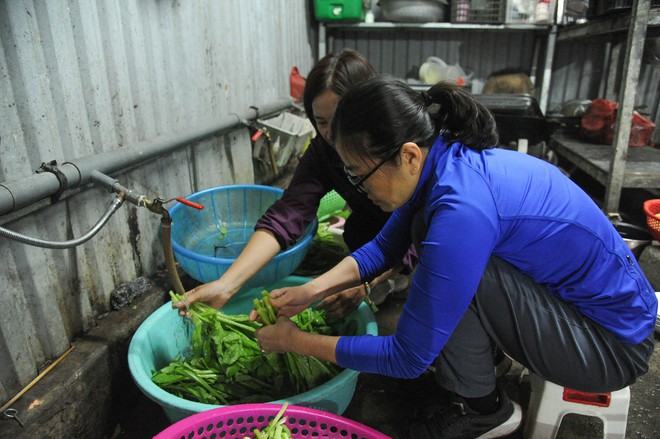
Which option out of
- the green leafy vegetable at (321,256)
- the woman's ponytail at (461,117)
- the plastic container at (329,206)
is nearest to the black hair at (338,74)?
the woman's ponytail at (461,117)

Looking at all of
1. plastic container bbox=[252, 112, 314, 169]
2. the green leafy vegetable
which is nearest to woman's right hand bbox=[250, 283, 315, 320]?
the green leafy vegetable

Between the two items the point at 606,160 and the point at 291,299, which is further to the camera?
the point at 606,160

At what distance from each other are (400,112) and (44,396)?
1545mm

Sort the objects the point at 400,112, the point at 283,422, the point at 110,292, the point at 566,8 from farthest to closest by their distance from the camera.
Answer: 1. the point at 566,8
2. the point at 110,292
3. the point at 283,422
4. the point at 400,112

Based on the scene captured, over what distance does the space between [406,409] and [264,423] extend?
0.83 meters

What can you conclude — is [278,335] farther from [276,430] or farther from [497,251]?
[497,251]

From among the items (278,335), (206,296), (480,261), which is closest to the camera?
(480,261)

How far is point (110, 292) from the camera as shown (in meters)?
2.12

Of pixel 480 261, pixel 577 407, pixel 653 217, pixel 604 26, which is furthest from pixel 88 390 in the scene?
pixel 604 26

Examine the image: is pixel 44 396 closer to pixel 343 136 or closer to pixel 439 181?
pixel 343 136

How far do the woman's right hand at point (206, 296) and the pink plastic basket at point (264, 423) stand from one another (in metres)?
0.52

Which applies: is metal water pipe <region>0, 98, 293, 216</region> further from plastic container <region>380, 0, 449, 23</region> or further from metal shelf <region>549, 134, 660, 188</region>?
plastic container <region>380, 0, 449, 23</region>

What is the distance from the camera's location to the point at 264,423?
1.42m

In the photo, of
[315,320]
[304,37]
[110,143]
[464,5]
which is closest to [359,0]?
[304,37]
